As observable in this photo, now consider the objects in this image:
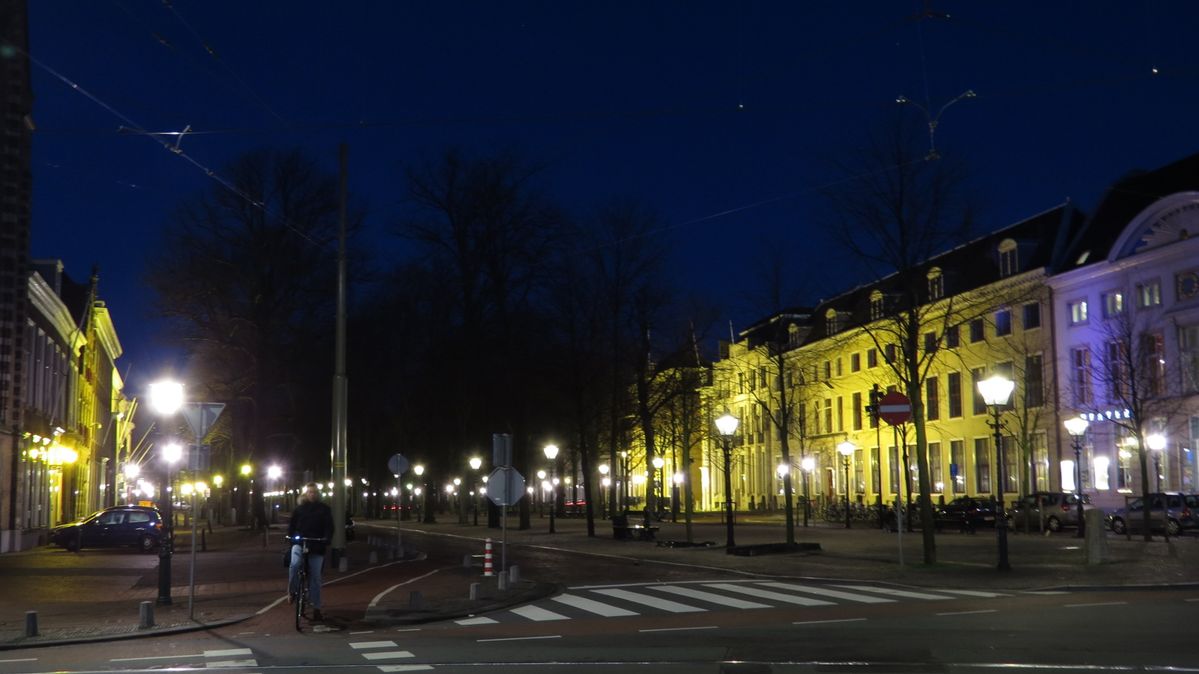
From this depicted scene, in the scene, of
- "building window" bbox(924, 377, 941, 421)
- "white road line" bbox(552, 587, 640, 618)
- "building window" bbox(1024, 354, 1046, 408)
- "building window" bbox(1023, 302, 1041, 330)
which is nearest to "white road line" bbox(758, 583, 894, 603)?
"white road line" bbox(552, 587, 640, 618)

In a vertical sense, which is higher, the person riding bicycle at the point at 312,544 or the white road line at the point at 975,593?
the person riding bicycle at the point at 312,544

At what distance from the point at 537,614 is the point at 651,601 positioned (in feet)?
7.93

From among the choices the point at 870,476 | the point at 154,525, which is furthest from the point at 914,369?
the point at 870,476

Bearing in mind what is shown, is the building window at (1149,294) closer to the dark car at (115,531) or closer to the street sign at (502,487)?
the street sign at (502,487)

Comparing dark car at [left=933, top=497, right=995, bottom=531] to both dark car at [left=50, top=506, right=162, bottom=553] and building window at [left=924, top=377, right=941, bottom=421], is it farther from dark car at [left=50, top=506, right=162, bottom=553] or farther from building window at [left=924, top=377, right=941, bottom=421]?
dark car at [left=50, top=506, right=162, bottom=553]

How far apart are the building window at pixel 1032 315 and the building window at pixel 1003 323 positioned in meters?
0.82

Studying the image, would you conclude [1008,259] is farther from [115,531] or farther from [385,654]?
[385,654]

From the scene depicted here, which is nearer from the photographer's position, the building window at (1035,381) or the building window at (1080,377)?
the building window at (1080,377)

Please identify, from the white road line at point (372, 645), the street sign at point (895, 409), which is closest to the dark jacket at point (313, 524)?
the white road line at point (372, 645)

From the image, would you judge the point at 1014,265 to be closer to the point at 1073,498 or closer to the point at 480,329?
the point at 1073,498

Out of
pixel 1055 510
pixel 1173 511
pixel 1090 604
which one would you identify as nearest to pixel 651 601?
pixel 1090 604

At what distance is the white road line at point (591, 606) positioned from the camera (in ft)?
60.1

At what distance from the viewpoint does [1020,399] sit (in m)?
58.6

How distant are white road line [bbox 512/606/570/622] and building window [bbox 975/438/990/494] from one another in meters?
50.2
